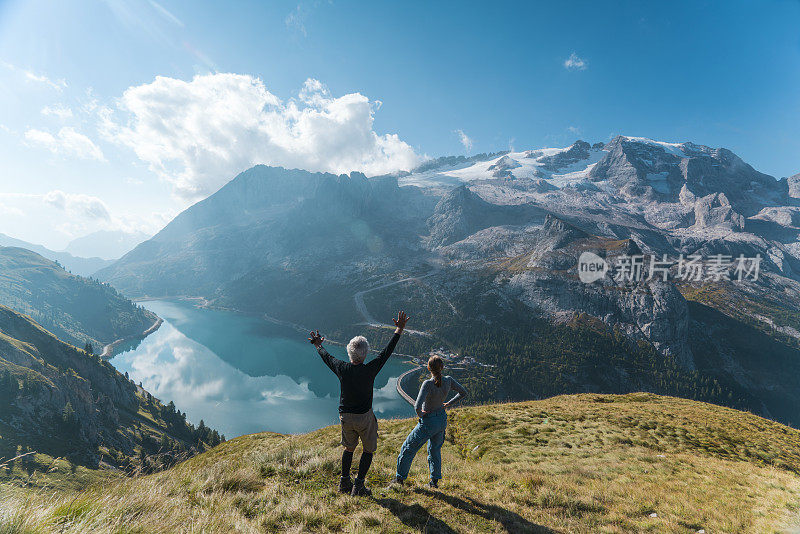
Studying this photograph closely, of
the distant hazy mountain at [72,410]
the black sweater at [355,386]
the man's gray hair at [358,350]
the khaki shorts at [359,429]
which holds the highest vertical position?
the man's gray hair at [358,350]

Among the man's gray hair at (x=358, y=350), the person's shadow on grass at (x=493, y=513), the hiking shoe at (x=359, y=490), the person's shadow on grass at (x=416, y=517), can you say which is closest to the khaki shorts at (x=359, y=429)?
the hiking shoe at (x=359, y=490)

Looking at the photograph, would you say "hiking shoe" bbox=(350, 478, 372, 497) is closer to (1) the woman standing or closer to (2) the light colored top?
(1) the woman standing

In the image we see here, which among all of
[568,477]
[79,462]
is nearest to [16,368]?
[79,462]

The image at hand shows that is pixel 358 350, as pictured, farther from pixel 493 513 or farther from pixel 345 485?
pixel 493 513

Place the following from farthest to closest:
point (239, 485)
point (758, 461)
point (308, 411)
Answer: point (308, 411) → point (758, 461) → point (239, 485)

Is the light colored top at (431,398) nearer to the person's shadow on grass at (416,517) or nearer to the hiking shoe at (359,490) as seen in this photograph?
the person's shadow on grass at (416,517)

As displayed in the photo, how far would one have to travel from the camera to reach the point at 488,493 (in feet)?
28.8

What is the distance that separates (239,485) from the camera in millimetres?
8445

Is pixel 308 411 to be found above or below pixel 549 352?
below

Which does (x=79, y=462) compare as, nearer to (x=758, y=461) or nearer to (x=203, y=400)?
(x=203, y=400)

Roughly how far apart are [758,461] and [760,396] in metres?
288

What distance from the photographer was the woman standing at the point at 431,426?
917 centimetres

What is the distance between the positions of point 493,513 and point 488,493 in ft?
4.55

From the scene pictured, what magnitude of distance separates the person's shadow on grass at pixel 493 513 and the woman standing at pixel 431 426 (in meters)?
0.75
